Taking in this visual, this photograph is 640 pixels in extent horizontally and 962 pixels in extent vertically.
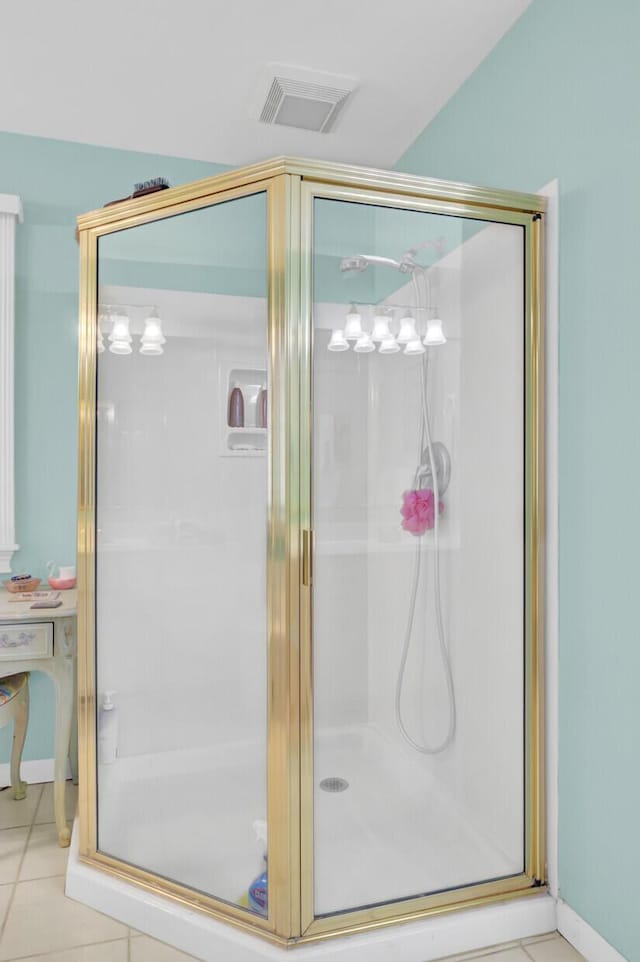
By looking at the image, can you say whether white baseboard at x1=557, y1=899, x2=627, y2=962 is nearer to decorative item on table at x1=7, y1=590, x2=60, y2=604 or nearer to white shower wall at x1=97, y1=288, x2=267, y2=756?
white shower wall at x1=97, y1=288, x2=267, y2=756

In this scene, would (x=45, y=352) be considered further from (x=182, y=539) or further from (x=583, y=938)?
(x=583, y=938)

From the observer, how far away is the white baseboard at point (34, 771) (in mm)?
→ 2637

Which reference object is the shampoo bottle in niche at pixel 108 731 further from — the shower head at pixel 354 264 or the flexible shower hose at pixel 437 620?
the shower head at pixel 354 264

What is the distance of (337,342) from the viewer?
162 cm

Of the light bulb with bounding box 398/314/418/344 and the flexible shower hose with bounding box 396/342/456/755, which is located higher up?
the light bulb with bounding box 398/314/418/344

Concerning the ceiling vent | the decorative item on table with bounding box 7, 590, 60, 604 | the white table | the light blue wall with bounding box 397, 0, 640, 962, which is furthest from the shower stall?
the ceiling vent

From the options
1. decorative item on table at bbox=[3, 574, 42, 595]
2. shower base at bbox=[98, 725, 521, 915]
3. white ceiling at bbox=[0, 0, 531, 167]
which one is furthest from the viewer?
decorative item on table at bbox=[3, 574, 42, 595]

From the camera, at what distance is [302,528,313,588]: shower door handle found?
159cm

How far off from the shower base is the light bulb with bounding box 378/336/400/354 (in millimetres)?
966

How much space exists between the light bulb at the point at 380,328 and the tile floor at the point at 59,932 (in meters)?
1.59

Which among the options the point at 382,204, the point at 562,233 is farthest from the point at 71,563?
the point at 562,233

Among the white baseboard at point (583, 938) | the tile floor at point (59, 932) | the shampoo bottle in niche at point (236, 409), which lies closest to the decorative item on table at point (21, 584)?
the tile floor at point (59, 932)

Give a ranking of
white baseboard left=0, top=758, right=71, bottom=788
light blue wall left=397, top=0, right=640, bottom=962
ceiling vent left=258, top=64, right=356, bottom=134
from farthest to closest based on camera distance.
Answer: white baseboard left=0, top=758, right=71, bottom=788
ceiling vent left=258, top=64, right=356, bottom=134
light blue wall left=397, top=0, right=640, bottom=962

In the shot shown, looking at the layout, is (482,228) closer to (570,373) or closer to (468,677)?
(570,373)
